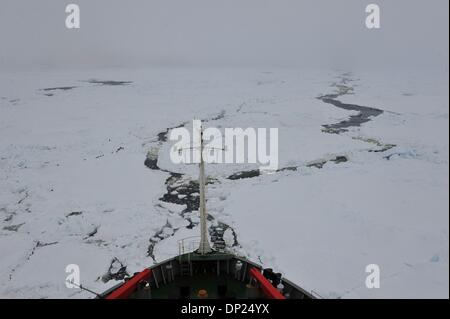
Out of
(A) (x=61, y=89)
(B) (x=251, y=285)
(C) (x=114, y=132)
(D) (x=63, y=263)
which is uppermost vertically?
(A) (x=61, y=89)

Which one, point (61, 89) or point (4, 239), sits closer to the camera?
point (4, 239)

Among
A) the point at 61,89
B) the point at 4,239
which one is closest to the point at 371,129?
the point at 4,239

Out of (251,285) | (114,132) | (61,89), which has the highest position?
(61,89)

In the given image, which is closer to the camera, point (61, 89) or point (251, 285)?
point (251, 285)

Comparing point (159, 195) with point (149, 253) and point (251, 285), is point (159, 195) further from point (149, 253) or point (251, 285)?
point (251, 285)

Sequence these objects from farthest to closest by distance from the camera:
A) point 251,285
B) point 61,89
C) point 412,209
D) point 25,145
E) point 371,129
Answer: point 61,89
point 371,129
point 25,145
point 412,209
point 251,285

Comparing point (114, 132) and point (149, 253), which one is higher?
point (114, 132)

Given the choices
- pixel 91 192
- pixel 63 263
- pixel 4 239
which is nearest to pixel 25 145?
pixel 91 192
